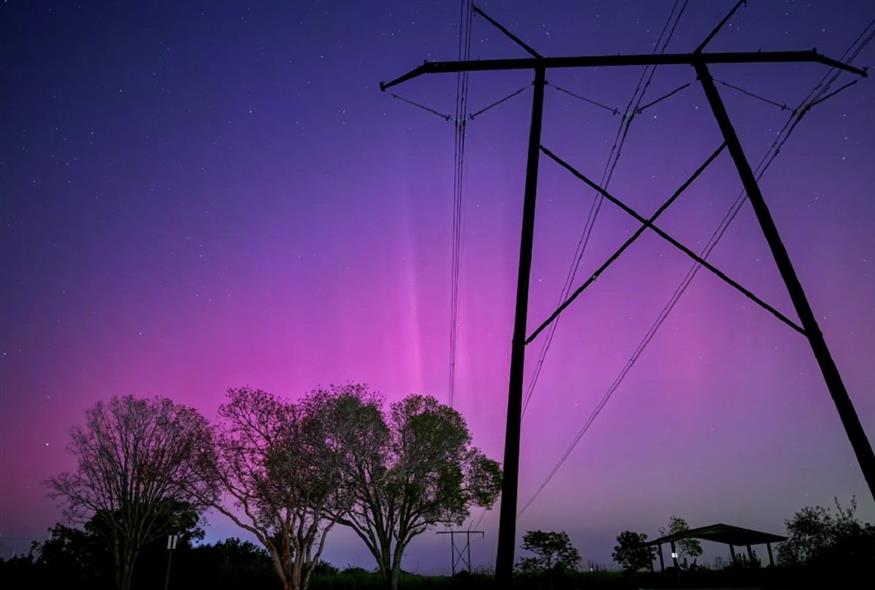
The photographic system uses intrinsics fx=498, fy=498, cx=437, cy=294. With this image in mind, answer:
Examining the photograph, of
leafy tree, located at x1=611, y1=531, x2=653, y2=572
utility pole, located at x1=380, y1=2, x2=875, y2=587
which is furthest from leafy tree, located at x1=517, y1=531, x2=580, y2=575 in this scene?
utility pole, located at x1=380, y1=2, x2=875, y2=587

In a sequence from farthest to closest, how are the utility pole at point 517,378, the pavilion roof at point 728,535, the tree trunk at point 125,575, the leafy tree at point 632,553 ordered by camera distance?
the leafy tree at point 632,553 < the tree trunk at point 125,575 < the pavilion roof at point 728,535 < the utility pole at point 517,378

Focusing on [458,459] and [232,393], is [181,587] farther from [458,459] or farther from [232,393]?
[458,459]

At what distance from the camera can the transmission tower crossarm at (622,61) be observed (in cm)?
843

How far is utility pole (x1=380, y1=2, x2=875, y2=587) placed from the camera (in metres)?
6.12

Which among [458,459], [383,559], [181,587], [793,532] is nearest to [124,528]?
[181,587]

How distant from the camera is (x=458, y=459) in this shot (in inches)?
1545

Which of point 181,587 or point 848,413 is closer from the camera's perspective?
point 848,413

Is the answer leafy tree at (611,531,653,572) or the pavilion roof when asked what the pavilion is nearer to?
the pavilion roof

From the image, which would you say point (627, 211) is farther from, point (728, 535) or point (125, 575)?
point (125, 575)

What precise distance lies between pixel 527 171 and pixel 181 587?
48.2 meters

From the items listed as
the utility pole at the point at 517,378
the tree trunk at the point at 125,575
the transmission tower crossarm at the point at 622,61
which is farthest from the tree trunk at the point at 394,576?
the transmission tower crossarm at the point at 622,61

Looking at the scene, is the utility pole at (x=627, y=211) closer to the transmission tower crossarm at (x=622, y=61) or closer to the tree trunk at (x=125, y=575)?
the transmission tower crossarm at (x=622, y=61)

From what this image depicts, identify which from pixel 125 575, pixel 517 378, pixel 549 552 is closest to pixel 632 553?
pixel 549 552

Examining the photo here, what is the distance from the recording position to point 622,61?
8.66 m
